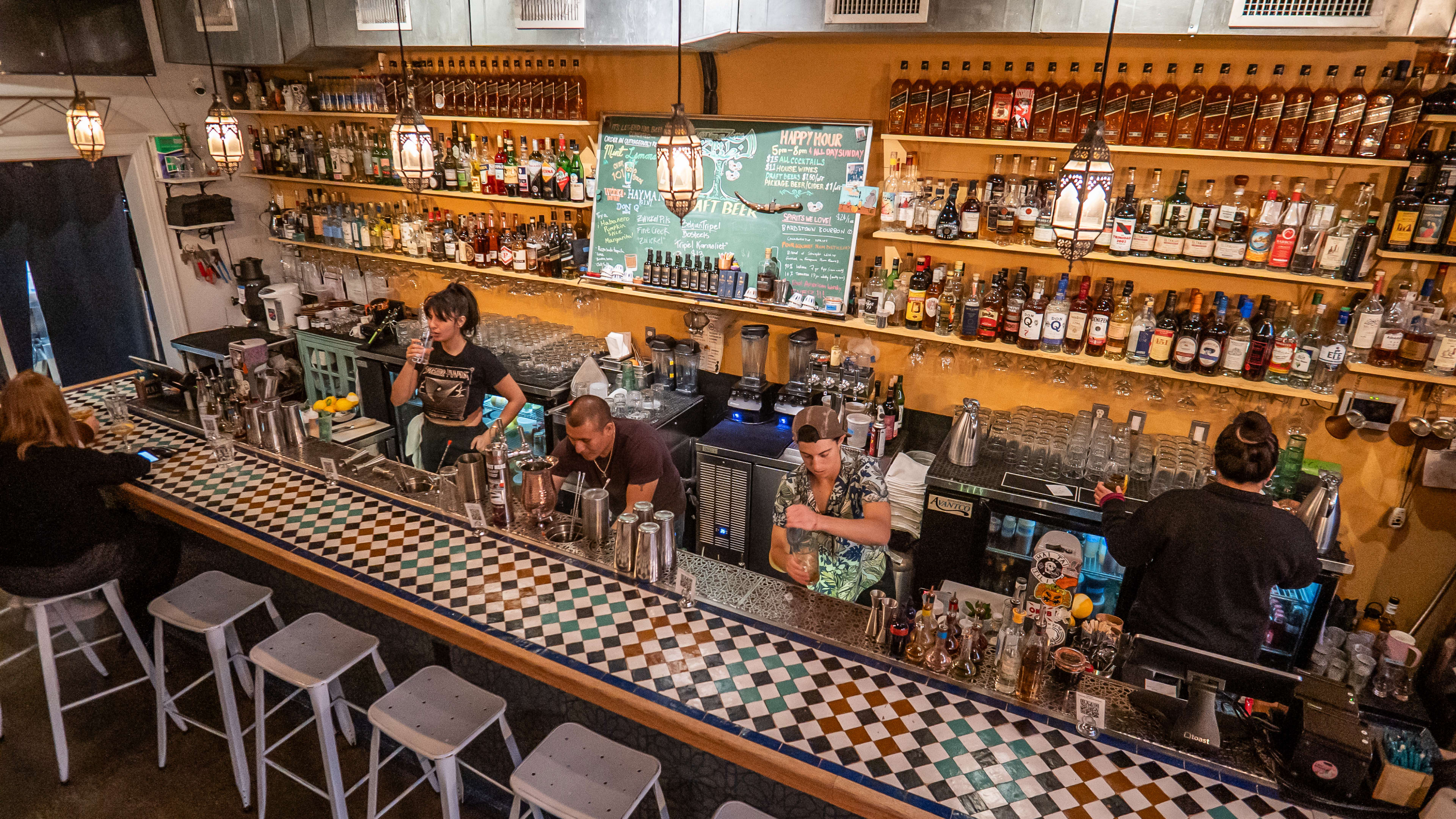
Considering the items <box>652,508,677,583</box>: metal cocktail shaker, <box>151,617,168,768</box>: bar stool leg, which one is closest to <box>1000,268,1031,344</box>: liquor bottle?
<box>652,508,677,583</box>: metal cocktail shaker

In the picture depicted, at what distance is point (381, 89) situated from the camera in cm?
540

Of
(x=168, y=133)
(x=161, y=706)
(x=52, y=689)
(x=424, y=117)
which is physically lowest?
(x=161, y=706)

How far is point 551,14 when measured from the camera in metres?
4.16

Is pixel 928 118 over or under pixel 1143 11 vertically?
under

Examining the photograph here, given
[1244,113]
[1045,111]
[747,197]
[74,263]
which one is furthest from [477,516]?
[74,263]

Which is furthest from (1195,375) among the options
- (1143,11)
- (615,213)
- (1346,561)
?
(615,213)

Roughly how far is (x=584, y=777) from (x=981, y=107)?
10.9 ft

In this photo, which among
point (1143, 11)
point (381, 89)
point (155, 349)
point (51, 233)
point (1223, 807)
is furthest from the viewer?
point (155, 349)

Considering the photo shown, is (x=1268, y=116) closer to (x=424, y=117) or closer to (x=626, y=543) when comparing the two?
(x=626, y=543)

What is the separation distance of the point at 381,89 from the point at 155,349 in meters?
3.29

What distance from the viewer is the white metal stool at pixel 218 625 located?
2.88 metres

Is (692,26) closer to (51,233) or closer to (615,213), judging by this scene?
(615,213)

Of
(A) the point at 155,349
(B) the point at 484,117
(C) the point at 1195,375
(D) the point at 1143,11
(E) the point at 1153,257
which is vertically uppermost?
(D) the point at 1143,11

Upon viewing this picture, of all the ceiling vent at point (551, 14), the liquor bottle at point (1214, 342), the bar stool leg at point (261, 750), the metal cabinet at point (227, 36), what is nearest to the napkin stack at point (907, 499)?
the liquor bottle at point (1214, 342)
